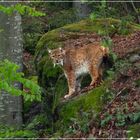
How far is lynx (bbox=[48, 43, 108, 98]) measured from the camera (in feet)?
30.0

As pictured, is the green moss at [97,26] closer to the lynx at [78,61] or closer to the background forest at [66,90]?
the background forest at [66,90]

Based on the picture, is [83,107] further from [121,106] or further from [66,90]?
[66,90]

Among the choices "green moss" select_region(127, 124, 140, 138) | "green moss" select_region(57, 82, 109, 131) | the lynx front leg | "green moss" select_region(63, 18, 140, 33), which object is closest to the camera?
"green moss" select_region(127, 124, 140, 138)

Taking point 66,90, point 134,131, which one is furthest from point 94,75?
point 134,131

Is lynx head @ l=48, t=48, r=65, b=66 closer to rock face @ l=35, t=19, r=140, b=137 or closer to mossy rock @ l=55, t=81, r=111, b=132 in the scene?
rock face @ l=35, t=19, r=140, b=137

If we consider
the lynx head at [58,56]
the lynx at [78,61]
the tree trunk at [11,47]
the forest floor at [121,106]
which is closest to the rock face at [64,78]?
the forest floor at [121,106]

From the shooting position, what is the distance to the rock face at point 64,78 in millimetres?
8336

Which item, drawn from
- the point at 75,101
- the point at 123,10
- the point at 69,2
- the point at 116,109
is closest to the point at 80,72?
the point at 75,101

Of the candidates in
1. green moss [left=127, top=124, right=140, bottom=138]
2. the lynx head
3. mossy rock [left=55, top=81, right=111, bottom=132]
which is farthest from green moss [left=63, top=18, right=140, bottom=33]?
green moss [left=127, top=124, right=140, bottom=138]

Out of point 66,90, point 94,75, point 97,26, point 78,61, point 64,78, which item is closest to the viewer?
point 94,75

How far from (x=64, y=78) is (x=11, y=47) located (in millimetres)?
2201

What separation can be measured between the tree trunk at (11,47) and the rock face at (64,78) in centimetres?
60

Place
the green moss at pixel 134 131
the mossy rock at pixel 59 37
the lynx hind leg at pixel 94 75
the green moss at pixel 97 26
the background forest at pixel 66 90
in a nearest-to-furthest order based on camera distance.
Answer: the green moss at pixel 134 131 < the background forest at pixel 66 90 < the lynx hind leg at pixel 94 75 < the mossy rock at pixel 59 37 < the green moss at pixel 97 26

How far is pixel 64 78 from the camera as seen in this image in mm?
10227
